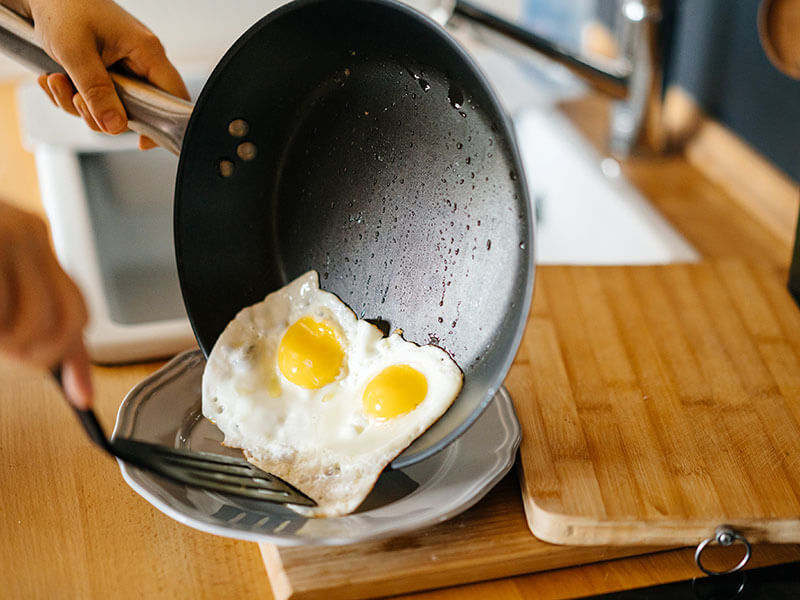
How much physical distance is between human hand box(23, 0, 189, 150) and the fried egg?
22cm

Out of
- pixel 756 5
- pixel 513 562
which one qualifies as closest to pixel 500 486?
pixel 513 562

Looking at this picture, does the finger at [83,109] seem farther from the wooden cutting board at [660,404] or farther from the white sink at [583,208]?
the white sink at [583,208]

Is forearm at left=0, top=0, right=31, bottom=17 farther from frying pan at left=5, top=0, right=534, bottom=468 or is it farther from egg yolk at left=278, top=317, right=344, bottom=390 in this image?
egg yolk at left=278, top=317, right=344, bottom=390

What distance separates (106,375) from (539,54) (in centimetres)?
74

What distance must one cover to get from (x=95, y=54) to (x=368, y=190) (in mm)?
270

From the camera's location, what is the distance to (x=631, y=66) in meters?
1.29

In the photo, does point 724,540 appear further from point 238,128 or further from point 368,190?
point 238,128

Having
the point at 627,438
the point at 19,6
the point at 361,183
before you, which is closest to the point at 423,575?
the point at 627,438

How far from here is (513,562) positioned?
63 centimetres

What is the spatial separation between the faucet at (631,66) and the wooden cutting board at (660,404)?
39 cm

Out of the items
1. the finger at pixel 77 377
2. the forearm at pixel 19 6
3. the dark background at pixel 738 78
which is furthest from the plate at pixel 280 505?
the dark background at pixel 738 78

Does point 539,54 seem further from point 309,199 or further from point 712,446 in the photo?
point 712,446

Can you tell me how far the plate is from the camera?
0.59 m

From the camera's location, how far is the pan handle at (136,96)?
712mm
